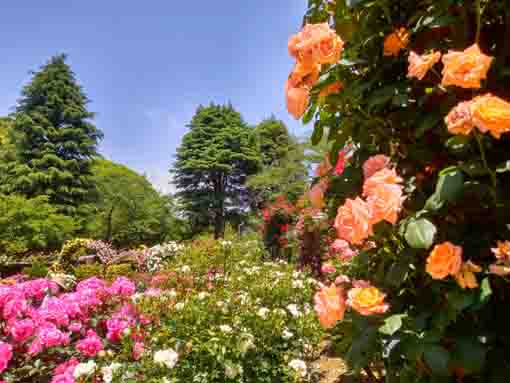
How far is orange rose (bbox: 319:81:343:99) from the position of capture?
775 mm

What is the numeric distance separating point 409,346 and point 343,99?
1.78 ft

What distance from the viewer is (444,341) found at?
576 millimetres

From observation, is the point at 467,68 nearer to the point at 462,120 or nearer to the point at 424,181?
the point at 462,120

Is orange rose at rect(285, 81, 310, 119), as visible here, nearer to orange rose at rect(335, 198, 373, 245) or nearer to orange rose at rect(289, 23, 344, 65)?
orange rose at rect(289, 23, 344, 65)

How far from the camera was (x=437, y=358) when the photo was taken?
0.54 meters

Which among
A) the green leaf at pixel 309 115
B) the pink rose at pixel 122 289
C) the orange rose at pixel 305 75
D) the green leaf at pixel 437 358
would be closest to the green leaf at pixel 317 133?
the green leaf at pixel 309 115

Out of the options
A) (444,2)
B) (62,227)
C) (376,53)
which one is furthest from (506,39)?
(62,227)

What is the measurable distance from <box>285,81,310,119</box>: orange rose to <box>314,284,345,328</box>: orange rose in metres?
0.46

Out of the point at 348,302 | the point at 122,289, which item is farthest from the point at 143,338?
the point at 348,302

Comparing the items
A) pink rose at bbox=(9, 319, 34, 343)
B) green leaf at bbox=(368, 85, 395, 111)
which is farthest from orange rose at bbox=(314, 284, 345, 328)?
pink rose at bbox=(9, 319, 34, 343)

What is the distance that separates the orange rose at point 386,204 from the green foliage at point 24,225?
9.83 m

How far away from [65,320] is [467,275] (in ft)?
8.45

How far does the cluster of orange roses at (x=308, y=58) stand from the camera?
0.70 meters

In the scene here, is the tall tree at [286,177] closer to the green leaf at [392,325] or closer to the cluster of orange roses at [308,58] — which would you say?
the cluster of orange roses at [308,58]
